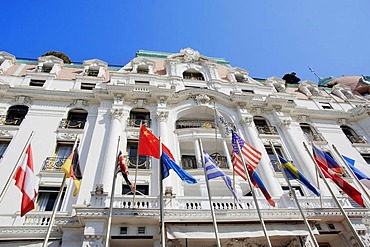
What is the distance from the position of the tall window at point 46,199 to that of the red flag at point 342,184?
12803 mm

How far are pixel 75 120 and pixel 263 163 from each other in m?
13.3

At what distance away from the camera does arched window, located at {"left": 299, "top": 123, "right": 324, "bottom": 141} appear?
63.3 feet

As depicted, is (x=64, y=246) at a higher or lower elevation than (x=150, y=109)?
lower

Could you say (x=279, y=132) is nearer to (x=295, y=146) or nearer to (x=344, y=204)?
(x=295, y=146)

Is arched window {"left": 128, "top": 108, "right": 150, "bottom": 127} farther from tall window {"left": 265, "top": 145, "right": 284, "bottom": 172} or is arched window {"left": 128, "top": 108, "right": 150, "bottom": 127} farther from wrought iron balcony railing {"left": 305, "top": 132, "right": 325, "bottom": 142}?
wrought iron balcony railing {"left": 305, "top": 132, "right": 325, "bottom": 142}

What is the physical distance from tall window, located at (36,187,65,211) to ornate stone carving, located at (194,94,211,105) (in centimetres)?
1151

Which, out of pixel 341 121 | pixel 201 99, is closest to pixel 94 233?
pixel 201 99

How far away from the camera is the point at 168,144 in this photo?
1566 centimetres

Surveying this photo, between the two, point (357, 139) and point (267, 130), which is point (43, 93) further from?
point (357, 139)

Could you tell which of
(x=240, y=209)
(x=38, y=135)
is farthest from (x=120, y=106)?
(x=240, y=209)

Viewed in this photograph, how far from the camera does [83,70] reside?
22.0 metres

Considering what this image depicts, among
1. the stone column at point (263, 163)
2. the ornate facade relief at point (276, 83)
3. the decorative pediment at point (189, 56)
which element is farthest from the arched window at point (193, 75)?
the ornate facade relief at point (276, 83)

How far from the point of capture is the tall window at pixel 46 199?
12078mm

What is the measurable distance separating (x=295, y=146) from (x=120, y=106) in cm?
1281
